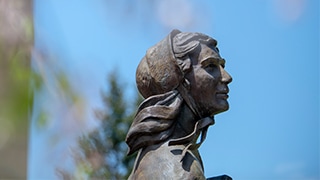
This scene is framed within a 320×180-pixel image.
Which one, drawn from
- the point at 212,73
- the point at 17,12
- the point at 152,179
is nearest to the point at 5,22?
the point at 17,12

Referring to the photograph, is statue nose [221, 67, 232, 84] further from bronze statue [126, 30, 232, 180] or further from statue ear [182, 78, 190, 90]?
statue ear [182, 78, 190, 90]

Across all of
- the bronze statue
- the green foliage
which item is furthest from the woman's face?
the green foliage

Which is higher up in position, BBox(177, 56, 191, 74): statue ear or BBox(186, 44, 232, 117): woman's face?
BBox(177, 56, 191, 74): statue ear

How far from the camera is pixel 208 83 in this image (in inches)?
97.7

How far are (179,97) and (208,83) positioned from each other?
0.14 m

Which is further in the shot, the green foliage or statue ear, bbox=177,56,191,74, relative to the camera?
the green foliage

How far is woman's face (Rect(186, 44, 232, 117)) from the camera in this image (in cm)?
248

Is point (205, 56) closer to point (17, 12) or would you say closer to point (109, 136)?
point (17, 12)

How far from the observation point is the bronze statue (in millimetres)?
2449

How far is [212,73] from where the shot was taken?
252 cm

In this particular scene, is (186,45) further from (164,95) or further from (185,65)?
(164,95)

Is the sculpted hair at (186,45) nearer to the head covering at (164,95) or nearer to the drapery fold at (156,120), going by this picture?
the head covering at (164,95)

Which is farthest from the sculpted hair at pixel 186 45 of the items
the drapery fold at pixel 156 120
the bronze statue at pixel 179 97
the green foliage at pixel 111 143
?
the green foliage at pixel 111 143

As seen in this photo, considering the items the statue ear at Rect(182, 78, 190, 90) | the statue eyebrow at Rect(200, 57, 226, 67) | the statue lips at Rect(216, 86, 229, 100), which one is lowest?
the statue lips at Rect(216, 86, 229, 100)
